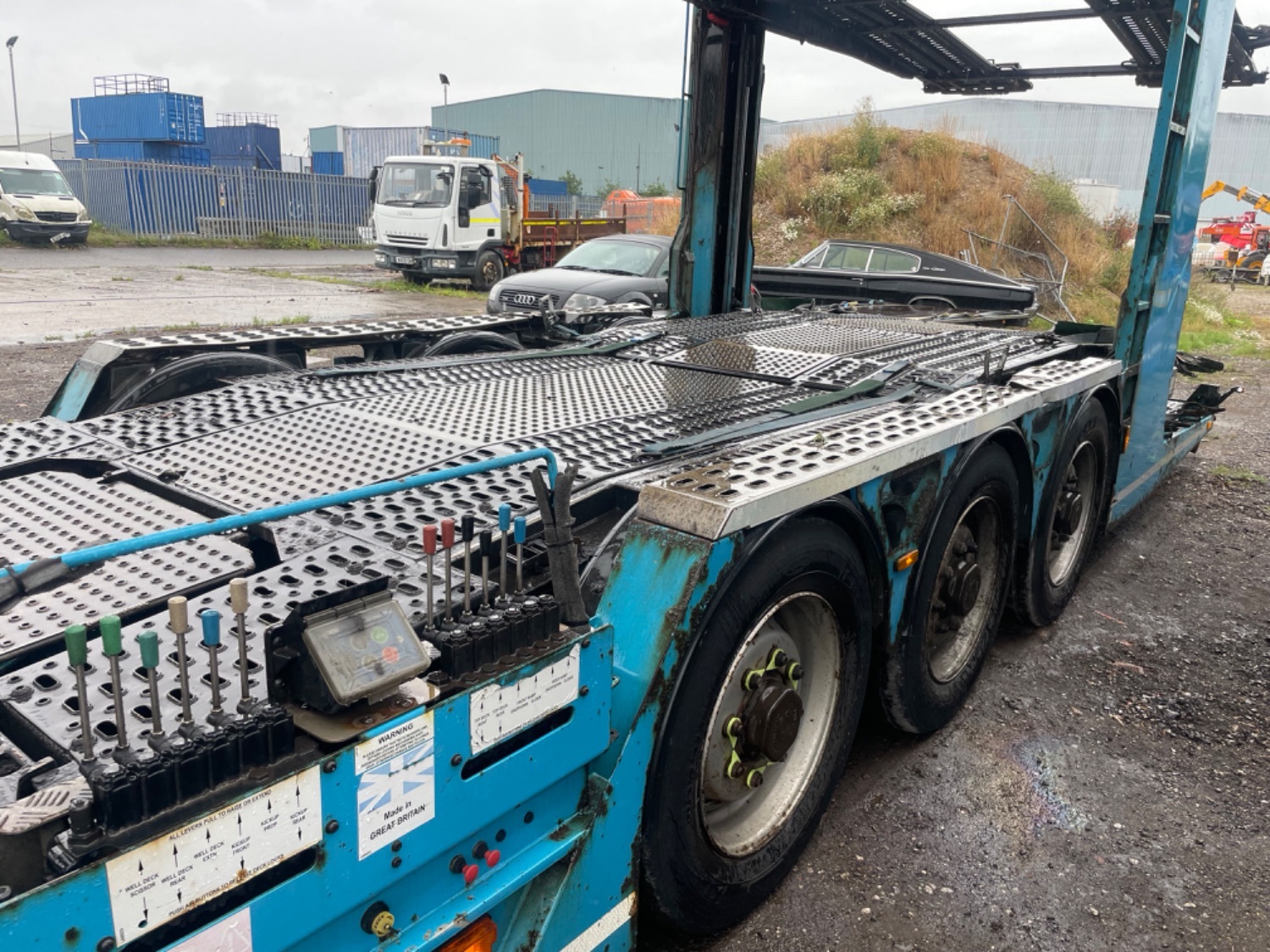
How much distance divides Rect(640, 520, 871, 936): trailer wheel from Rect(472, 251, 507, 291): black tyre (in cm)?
1705

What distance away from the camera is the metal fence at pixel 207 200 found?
28.4 meters

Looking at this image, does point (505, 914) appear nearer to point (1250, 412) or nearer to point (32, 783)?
point (32, 783)

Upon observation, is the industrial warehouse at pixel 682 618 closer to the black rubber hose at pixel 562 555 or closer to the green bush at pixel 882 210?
the black rubber hose at pixel 562 555

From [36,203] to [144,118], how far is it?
1900cm

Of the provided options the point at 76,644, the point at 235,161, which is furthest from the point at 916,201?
the point at 235,161

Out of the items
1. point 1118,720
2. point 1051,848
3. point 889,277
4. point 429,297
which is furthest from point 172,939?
point 429,297

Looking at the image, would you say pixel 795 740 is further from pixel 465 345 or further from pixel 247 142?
pixel 247 142

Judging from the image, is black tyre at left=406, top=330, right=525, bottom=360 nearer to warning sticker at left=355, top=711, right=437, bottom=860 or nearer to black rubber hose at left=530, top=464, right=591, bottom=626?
black rubber hose at left=530, top=464, right=591, bottom=626

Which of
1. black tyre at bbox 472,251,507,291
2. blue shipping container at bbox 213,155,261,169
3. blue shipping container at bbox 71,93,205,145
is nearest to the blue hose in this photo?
black tyre at bbox 472,251,507,291

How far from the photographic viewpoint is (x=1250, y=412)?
9906 mm

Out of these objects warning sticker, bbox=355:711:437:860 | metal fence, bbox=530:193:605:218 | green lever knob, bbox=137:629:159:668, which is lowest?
warning sticker, bbox=355:711:437:860

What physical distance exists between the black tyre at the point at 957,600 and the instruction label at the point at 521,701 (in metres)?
→ 1.40

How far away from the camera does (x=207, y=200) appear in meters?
29.3

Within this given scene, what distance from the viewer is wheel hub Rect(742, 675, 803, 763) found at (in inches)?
93.9
